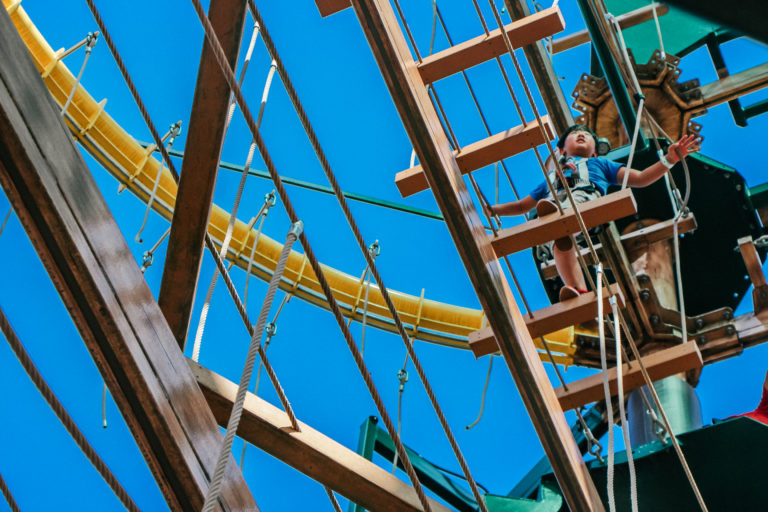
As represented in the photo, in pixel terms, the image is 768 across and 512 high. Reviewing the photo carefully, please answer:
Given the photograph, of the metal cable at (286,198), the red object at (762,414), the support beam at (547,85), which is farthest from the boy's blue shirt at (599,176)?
the metal cable at (286,198)

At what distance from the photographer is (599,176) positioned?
20.2ft

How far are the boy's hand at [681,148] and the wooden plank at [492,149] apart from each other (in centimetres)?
112

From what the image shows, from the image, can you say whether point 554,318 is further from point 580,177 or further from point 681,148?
point 580,177

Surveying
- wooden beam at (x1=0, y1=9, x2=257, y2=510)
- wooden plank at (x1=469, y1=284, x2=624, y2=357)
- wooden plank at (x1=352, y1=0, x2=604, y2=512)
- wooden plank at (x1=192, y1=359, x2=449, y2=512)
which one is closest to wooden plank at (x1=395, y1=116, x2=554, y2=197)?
wooden plank at (x1=352, y1=0, x2=604, y2=512)

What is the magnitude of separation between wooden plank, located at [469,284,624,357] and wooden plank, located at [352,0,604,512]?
261 mm

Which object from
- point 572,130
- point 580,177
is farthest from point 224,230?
point 580,177

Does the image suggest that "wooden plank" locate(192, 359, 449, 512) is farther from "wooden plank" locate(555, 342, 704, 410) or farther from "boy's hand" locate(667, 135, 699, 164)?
"boy's hand" locate(667, 135, 699, 164)

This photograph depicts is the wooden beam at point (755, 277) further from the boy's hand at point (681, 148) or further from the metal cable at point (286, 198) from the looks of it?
the metal cable at point (286, 198)

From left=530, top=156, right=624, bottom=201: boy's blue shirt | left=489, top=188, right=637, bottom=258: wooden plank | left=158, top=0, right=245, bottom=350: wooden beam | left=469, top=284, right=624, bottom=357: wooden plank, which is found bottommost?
left=469, top=284, right=624, bottom=357: wooden plank

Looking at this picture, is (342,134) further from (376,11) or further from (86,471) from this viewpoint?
(376,11)

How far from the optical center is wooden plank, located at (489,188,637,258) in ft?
15.1

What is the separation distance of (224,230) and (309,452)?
16.4ft

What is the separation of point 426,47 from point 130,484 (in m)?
8.20

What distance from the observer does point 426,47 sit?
55.9 ft
